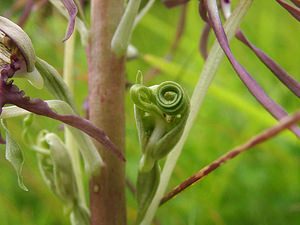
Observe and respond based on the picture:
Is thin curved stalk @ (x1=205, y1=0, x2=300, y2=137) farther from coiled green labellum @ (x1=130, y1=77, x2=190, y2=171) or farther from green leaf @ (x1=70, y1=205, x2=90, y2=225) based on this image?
green leaf @ (x1=70, y1=205, x2=90, y2=225)

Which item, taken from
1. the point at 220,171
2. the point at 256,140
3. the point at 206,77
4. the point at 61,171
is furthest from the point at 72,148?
the point at 220,171

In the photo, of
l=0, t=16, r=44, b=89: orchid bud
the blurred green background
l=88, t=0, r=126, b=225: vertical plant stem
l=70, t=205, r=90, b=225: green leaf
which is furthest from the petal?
the blurred green background

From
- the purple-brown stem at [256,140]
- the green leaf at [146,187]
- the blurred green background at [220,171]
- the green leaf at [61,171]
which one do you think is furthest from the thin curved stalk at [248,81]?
the blurred green background at [220,171]

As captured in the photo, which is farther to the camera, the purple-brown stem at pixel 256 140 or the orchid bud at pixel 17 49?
the orchid bud at pixel 17 49

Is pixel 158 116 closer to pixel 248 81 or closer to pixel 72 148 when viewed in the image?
pixel 248 81

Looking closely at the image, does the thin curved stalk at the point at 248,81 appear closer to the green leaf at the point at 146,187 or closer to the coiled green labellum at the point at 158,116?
the coiled green labellum at the point at 158,116

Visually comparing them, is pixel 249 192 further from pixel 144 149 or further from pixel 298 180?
pixel 144 149
